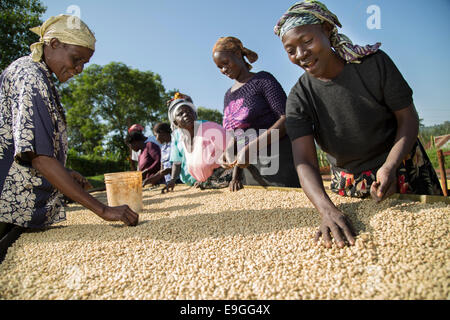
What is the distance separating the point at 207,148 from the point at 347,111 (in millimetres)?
1897

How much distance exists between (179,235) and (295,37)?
1.26 meters

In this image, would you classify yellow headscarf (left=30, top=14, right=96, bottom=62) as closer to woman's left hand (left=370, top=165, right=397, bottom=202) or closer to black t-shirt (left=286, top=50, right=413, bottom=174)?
black t-shirt (left=286, top=50, right=413, bottom=174)

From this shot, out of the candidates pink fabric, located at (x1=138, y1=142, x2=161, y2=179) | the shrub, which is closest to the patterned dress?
pink fabric, located at (x1=138, y1=142, x2=161, y2=179)

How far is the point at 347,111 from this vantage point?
1.52 m

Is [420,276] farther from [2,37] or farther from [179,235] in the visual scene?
[2,37]

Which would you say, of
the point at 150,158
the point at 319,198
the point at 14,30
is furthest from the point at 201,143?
the point at 14,30

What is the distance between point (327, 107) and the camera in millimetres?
1575

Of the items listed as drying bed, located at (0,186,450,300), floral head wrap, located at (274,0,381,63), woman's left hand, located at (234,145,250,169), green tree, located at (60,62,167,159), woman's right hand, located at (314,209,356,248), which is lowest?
drying bed, located at (0,186,450,300)

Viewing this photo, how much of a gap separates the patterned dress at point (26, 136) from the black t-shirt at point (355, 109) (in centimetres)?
143

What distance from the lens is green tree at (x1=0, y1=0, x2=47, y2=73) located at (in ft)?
27.9

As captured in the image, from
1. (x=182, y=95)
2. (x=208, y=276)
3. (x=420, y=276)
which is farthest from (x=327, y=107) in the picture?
(x=182, y=95)

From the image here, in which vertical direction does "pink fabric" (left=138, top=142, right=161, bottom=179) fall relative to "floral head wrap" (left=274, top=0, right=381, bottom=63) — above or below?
below

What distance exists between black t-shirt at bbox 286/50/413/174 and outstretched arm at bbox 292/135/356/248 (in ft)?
0.29

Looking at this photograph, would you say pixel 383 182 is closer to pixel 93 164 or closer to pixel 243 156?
pixel 243 156
